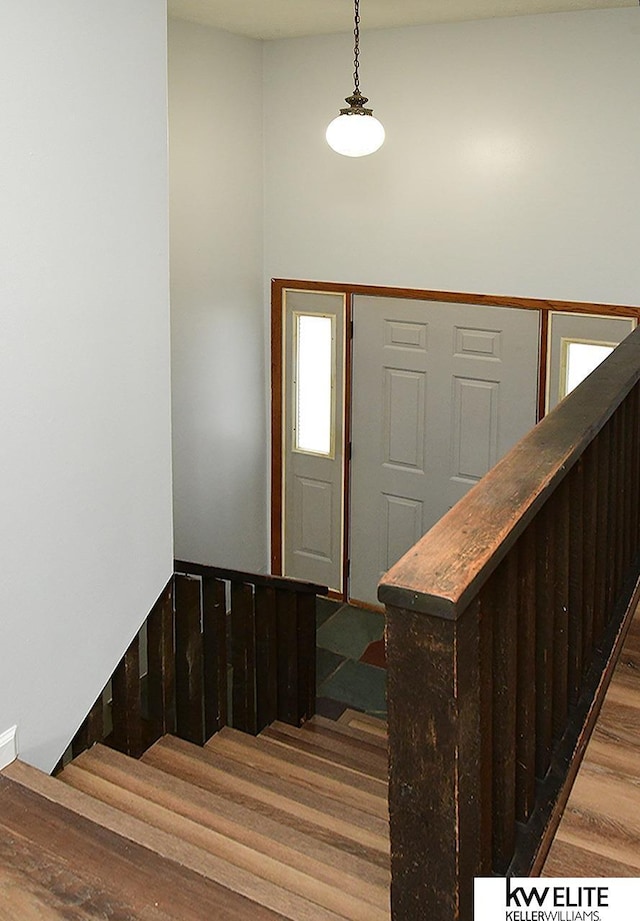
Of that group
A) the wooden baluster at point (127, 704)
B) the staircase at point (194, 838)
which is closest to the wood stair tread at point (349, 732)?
the staircase at point (194, 838)

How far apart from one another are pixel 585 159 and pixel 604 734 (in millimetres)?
3280

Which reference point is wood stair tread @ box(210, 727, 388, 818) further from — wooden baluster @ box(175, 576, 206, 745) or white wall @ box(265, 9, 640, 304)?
white wall @ box(265, 9, 640, 304)

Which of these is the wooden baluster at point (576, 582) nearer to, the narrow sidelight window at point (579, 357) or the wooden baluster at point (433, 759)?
the wooden baluster at point (433, 759)

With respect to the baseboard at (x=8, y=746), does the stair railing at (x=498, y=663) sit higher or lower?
higher

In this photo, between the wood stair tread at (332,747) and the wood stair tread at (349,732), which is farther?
the wood stair tread at (349,732)

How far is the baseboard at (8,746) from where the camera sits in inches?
105

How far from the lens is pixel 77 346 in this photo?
279 cm

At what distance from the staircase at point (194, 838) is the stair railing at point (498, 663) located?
616 mm

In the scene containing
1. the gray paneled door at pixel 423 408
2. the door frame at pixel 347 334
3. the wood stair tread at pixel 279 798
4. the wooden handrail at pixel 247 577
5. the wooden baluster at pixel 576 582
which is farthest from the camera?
the gray paneled door at pixel 423 408

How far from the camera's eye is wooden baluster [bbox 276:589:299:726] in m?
3.80

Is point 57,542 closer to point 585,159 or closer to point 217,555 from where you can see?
point 217,555

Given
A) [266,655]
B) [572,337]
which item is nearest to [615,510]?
[266,655]

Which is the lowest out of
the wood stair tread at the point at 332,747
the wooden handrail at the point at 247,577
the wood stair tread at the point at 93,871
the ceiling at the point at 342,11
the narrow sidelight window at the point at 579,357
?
the wood stair tread at the point at 332,747

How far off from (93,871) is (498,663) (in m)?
1.26
